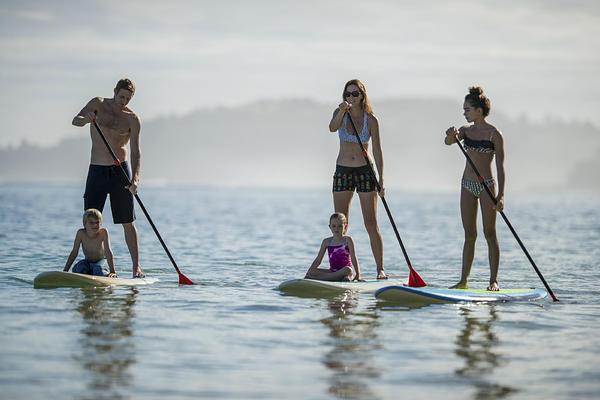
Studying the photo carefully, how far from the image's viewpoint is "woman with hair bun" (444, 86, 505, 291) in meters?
11.6

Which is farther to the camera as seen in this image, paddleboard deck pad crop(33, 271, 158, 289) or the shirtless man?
the shirtless man

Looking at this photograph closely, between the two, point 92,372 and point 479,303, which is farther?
point 479,303

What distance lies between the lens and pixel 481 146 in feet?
38.2

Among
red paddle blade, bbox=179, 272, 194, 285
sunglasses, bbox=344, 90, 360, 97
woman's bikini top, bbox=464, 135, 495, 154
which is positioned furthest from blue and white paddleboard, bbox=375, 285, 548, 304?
red paddle blade, bbox=179, 272, 194, 285

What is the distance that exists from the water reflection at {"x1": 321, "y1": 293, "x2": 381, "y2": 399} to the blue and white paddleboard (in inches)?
15.8

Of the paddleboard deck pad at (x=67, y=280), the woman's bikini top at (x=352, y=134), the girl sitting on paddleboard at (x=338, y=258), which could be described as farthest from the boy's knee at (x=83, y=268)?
the woman's bikini top at (x=352, y=134)

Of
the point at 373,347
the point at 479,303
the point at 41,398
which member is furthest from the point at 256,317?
the point at 41,398

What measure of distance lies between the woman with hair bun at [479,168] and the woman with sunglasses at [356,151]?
997mm

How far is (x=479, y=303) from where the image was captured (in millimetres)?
11133

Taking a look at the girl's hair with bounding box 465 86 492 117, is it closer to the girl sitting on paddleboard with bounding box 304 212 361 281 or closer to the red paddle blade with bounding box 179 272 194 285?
the girl sitting on paddleboard with bounding box 304 212 361 281

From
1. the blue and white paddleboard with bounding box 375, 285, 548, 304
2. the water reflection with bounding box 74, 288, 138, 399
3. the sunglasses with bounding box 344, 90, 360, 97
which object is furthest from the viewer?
the sunglasses with bounding box 344, 90, 360, 97

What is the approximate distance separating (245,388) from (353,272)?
569 cm

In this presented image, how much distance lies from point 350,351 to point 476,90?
14.8 ft

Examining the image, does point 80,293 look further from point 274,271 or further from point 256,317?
point 274,271
